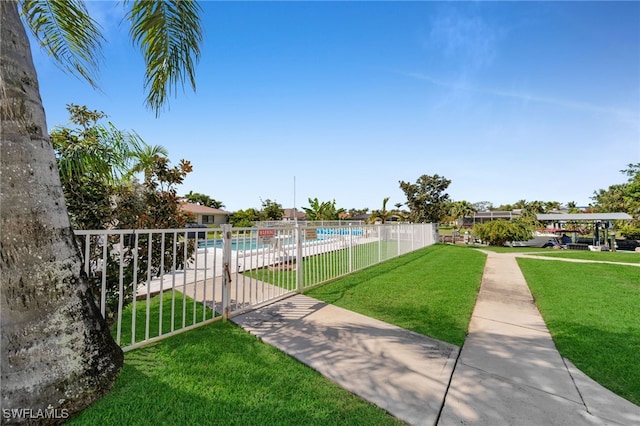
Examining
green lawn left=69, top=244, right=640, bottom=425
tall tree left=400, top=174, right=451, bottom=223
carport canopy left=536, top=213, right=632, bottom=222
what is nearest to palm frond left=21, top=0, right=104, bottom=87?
green lawn left=69, top=244, right=640, bottom=425

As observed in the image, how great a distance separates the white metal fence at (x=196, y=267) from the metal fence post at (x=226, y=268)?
0.02 meters

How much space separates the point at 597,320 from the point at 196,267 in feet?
22.2

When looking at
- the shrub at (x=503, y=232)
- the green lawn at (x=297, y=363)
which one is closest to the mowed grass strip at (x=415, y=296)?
the green lawn at (x=297, y=363)

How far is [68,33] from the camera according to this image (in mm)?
3506

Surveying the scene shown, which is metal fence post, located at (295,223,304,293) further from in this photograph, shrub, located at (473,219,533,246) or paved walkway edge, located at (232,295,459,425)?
shrub, located at (473,219,533,246)

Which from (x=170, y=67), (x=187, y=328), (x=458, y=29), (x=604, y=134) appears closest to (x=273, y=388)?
(x=187, y=328)

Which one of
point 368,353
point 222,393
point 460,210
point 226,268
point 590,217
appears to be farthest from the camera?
point 460,210

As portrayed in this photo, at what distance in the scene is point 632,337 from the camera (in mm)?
3889

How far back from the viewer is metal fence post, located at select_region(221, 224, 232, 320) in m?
Answer: 4.24

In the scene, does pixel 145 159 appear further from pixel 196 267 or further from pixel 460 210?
pixel 460 210

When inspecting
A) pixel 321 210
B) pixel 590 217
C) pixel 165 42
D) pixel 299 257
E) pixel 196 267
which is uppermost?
pixel 165 42

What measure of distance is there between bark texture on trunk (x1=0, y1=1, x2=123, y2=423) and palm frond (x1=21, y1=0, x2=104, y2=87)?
1457mm

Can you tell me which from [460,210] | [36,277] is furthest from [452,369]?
[460,210]

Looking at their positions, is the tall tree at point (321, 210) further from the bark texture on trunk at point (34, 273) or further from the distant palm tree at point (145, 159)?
the bark texture on trunk at point (34, 273)
